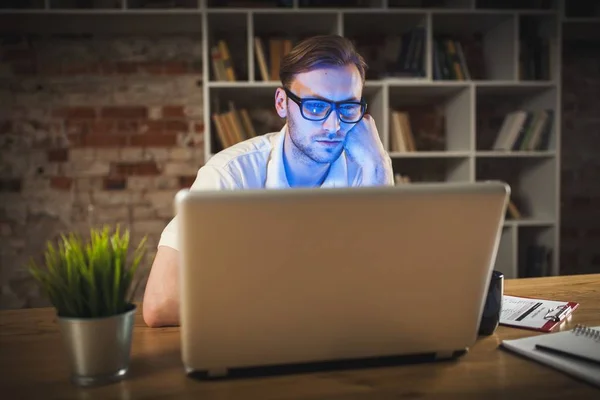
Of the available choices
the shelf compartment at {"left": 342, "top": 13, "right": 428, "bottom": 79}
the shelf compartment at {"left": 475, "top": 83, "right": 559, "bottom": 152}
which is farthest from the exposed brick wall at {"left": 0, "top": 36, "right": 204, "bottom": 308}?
the shelf compartment at {"left": 475, "top": 83, "right": 559, "bottom": 152}

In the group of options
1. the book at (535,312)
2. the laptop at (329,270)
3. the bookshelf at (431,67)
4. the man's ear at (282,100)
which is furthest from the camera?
the bookshelf at (431,67)

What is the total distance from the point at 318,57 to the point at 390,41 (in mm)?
1575

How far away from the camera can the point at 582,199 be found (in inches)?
127

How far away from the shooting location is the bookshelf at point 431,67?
2645mm

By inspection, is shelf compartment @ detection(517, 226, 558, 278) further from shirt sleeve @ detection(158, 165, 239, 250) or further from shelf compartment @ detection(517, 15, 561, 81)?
shirt sleeve @ detection(158, 165, 239, 250)

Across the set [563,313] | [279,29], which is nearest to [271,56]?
[279,29]

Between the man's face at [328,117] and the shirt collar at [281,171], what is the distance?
56mm

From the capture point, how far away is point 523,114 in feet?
9.33

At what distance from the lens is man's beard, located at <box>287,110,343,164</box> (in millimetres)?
1617

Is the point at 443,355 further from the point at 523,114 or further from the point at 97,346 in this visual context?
the point at 523,114

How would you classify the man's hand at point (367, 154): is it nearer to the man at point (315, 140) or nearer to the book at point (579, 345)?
the man at point (315, 140)

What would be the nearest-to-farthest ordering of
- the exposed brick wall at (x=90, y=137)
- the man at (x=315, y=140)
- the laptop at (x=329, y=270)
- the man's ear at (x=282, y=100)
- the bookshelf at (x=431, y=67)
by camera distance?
the laptop at (x=329, y=270) < the man at (x=315, y=140) < the man's ear at (x=282, y=100) < the bookshelf at (x=431, y=67) < the exposed brick wall at (x=90, y=137)

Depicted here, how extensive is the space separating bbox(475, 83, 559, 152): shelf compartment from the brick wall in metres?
1.61

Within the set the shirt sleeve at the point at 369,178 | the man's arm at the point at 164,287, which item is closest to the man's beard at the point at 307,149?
the shirt sleeve at the point at 369,178
